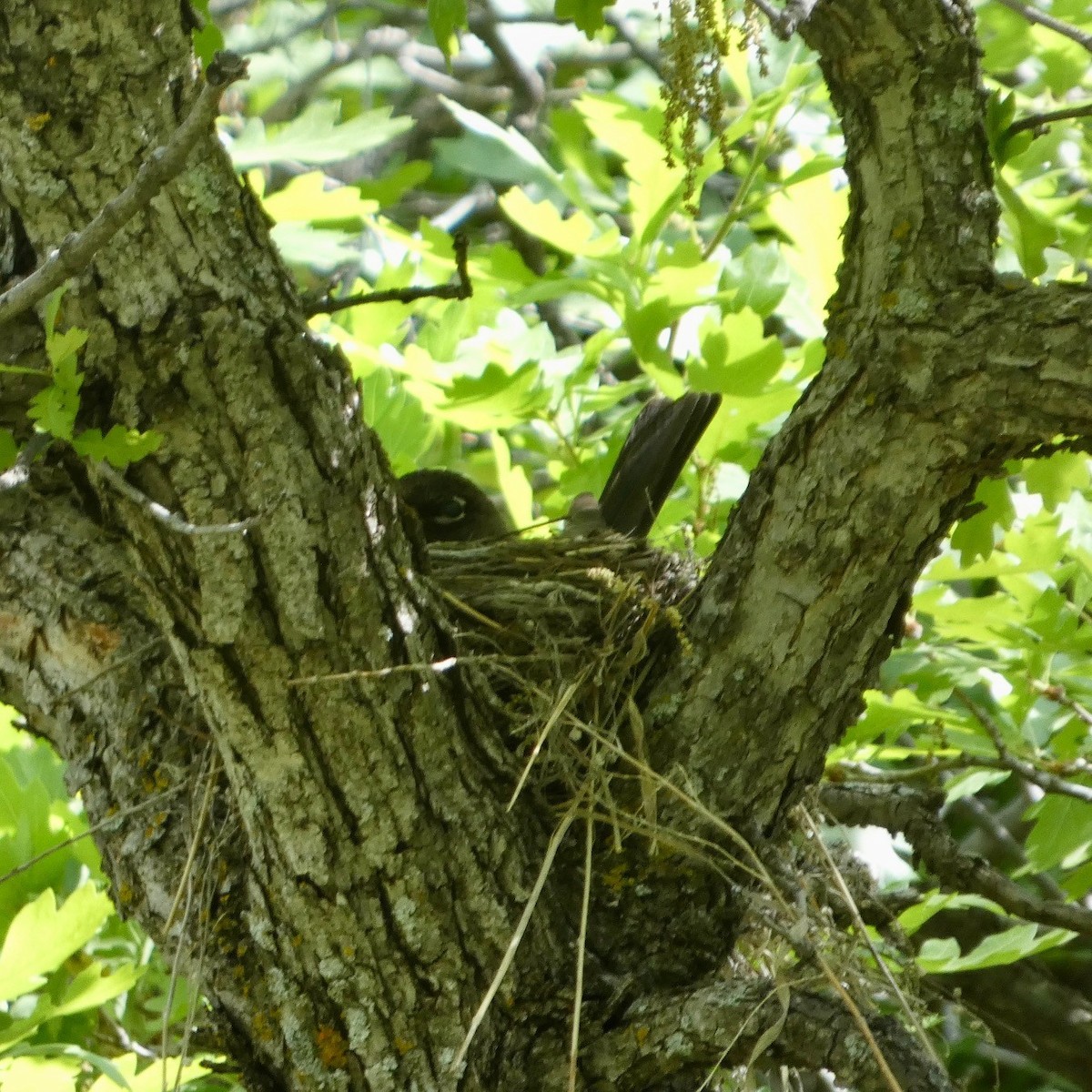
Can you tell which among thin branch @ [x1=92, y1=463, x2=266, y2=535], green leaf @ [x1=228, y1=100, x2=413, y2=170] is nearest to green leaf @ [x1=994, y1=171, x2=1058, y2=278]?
thin branch @ [x1=92, y1=463, x2=266, y2=535]

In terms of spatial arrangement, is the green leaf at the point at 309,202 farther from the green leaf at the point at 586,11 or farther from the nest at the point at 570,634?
the green leaf at the point at 586,11

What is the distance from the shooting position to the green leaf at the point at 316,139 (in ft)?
8.63

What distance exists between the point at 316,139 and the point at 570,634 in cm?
112

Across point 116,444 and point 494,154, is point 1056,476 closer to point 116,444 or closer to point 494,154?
point 116,444

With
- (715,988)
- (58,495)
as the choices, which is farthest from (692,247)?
(715,988)

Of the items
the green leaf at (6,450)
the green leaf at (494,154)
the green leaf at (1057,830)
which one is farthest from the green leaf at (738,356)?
the green leaf at (6,450)

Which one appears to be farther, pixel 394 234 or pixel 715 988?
pixel 394 234

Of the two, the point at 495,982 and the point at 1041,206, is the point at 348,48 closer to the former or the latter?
the point at 1041,206

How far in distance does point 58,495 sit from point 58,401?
55 cm

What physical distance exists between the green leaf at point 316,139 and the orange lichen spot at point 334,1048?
1.62 m

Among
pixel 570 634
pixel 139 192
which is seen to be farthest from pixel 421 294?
pixel 570 634

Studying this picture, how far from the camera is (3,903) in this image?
246cm

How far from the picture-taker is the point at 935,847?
83.1 inches

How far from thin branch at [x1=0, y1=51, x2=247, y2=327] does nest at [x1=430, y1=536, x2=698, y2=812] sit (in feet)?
2.55
